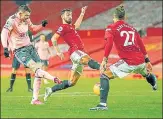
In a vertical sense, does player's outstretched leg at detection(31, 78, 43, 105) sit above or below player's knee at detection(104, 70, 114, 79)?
below

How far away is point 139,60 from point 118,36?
0.77 meters

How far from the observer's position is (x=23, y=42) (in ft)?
50.1

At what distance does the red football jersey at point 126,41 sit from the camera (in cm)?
1318

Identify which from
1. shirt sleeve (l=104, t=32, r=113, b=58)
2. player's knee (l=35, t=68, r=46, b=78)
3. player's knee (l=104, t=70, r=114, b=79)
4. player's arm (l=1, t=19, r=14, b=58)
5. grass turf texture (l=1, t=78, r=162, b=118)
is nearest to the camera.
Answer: grass turf texture (l=1, t=78, r=162, b=118)

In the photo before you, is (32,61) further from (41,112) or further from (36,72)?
(41,112)

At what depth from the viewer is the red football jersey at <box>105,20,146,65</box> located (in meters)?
13.2

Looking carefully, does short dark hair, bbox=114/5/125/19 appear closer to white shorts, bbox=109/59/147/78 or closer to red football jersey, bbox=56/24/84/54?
white shorts, bbox=109/59/147/78

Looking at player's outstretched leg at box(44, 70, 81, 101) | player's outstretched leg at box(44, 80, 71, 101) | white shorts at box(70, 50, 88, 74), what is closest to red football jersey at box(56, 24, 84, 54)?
white shorts at box(70, 50, 88, 74)

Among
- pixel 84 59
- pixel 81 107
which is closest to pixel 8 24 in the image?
pixel 84 59

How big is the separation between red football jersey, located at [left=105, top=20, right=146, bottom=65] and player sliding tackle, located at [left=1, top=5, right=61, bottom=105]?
1913 mm

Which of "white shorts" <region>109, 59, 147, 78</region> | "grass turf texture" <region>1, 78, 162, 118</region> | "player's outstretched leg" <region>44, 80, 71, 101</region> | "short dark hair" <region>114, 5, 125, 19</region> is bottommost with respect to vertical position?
"grass turf texture" <region>1, 78, 162, 118</region>

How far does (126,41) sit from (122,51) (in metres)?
0.25

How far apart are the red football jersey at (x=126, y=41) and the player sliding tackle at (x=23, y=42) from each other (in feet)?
6.28

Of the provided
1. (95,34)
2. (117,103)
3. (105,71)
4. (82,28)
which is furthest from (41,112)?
(82,28)
